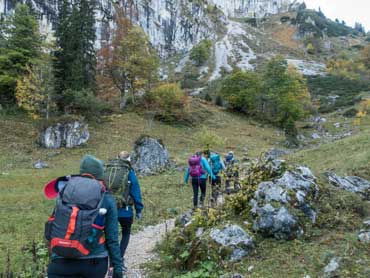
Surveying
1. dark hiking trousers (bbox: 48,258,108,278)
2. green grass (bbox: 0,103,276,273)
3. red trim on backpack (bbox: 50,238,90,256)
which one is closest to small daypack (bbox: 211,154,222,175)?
green grass (bbox: 0,103,276,273)

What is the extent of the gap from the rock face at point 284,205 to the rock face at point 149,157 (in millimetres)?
18077

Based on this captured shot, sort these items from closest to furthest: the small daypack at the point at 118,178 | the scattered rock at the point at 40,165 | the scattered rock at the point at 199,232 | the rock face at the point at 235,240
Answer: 1. the small daypack at the point at 118,178
2. the rock face at the point at 235,240
3. the scattered rock at the point at 199,232
4. the scattered rock at the point at 40,165

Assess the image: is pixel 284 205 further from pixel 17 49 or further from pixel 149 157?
pixel 17 49

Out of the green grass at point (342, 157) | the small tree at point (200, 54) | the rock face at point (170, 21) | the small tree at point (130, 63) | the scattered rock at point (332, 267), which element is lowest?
the green grass at point (342, 157)

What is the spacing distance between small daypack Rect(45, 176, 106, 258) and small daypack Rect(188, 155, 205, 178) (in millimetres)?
9705

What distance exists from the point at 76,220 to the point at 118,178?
303 centimetres

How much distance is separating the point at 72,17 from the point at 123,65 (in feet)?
29.0

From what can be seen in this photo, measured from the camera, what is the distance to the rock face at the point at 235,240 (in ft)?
26.7

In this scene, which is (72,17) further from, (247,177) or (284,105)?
(247,177)

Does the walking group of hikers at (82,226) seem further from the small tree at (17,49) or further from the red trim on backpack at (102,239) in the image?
the small tree at (17,49)

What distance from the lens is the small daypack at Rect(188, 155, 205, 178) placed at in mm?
13927

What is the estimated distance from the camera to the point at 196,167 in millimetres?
14016

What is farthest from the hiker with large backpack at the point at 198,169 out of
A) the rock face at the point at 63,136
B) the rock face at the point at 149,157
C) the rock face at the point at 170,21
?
the rock face at the point at 170,21

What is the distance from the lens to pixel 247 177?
10.5 metres
